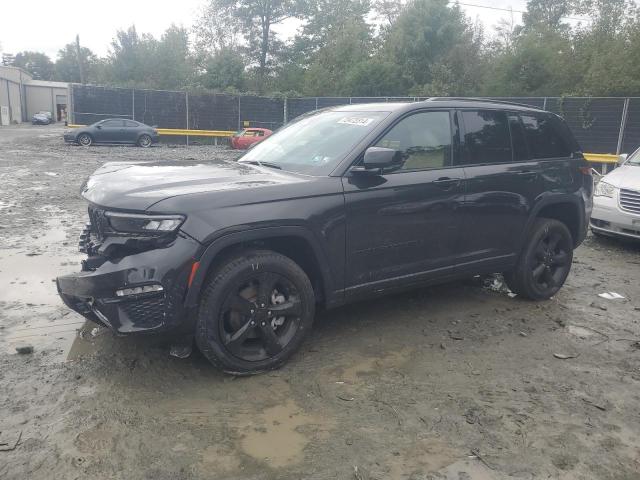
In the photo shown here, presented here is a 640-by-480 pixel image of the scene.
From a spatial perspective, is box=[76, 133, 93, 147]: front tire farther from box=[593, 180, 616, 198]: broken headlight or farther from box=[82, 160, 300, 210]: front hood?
box=[593, 180, 616, 198]: broken headlight

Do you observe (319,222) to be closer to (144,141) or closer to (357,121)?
(357,121)

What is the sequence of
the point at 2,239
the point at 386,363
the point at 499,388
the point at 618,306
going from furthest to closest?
the point at 2,239 < the point at 618,306 < the point at 386,363 < the point at 499,388

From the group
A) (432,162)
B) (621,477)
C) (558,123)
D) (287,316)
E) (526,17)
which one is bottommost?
(621,477)

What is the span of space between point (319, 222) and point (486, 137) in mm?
2008

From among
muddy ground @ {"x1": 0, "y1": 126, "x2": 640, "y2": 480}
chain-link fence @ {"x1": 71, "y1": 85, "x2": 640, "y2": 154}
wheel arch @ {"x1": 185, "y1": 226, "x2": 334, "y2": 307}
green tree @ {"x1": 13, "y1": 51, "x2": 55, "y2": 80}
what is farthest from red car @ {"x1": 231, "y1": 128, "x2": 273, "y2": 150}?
green tree @ {"x1": 13, "y1": 51, "x2": 55, "y2": 80}

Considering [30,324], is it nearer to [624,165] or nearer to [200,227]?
[200,227]

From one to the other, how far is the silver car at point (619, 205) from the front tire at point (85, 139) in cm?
2202

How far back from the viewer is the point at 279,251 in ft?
12.5

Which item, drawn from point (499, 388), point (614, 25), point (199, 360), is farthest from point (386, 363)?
point (614, 25)

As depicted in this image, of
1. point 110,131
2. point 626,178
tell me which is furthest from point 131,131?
point 626,178

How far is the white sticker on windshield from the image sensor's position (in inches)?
167

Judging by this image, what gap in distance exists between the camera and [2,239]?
271 inches

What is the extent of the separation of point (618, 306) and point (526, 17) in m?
43.1

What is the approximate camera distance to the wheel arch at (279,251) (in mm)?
3289
